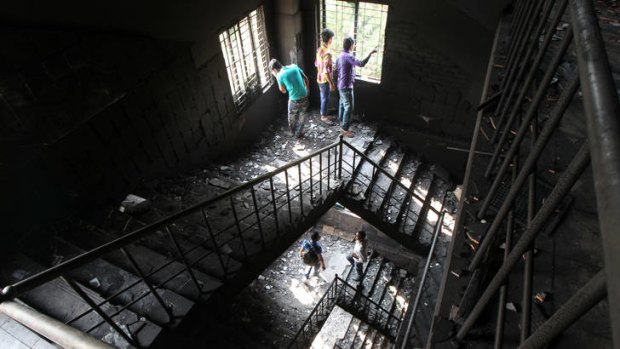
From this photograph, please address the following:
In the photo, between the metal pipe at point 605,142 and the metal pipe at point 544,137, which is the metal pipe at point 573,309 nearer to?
the metal pipe at point 605,142

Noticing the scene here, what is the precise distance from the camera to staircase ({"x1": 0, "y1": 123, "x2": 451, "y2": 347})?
3084mm

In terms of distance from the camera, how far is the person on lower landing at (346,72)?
6794mm

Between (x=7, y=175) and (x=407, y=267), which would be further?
(x=407, y=267)

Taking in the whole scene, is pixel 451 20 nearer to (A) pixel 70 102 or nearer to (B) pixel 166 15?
(B) pixel 166 15

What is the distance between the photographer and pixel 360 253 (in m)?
7.04

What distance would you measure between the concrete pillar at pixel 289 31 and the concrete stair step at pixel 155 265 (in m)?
5.60

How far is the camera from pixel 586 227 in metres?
1.77

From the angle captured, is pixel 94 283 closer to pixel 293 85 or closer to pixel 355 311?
pixel 293 85

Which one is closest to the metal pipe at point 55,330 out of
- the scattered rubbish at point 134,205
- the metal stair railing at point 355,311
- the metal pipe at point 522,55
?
the metal pipe at point 522,55

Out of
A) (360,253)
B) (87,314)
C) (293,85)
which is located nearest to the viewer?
(87,314)

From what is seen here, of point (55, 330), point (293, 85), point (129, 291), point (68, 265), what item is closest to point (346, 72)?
point (293, 85)

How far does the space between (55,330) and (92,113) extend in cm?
361

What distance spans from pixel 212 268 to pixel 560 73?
3.98m

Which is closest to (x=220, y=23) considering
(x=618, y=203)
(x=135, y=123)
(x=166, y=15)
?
(x=166, y=15)
